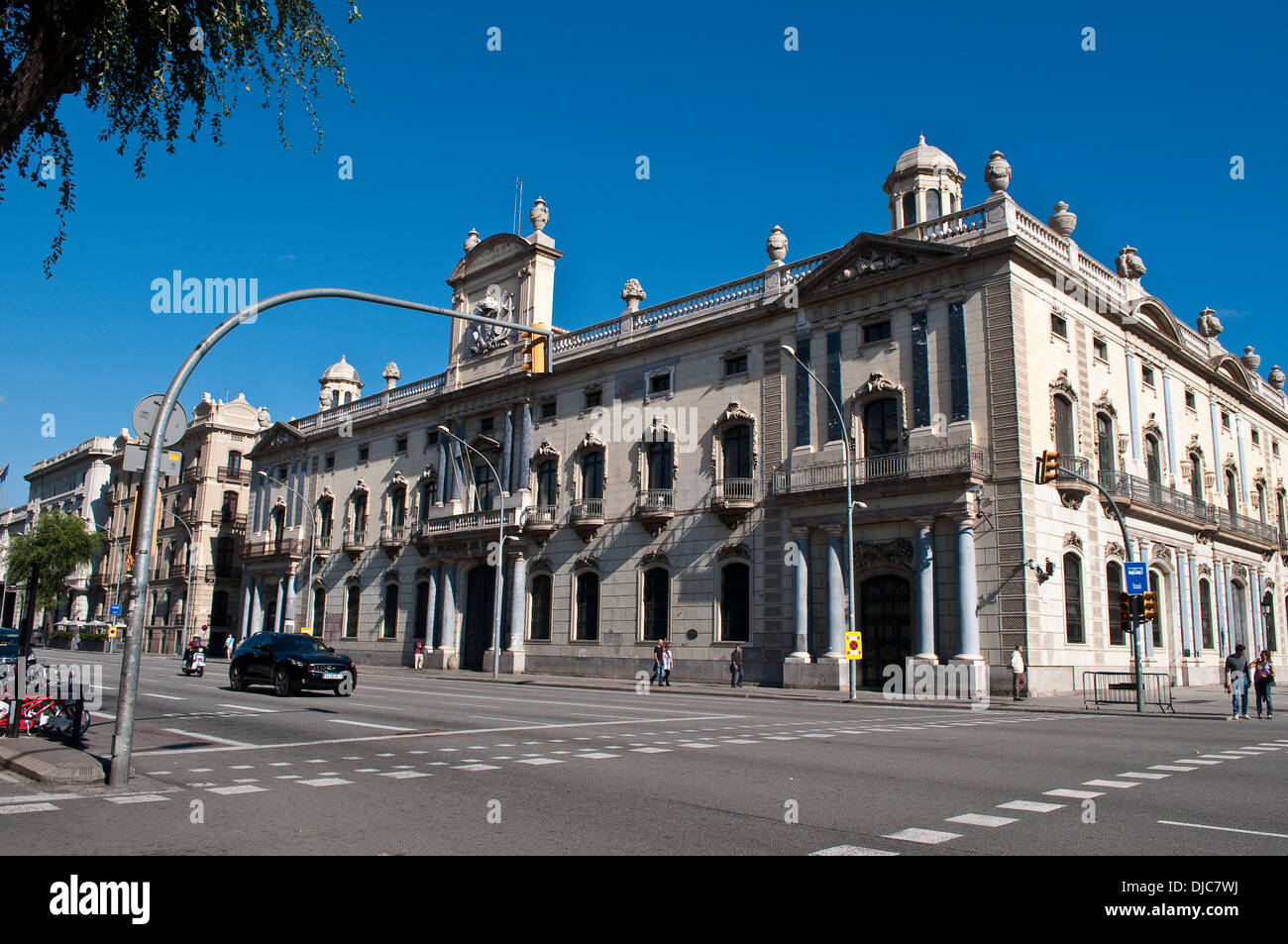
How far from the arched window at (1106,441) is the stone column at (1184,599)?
5.30m

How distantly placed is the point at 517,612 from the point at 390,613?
36.4 feet

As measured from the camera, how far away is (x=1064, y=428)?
30531 millimetres

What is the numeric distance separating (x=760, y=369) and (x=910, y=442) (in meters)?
7.12

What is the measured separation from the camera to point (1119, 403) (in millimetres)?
33844

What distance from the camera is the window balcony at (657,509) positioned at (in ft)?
120

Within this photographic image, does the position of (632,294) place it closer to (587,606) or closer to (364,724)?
(587,606)

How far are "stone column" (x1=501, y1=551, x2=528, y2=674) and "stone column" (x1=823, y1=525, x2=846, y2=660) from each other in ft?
52.0

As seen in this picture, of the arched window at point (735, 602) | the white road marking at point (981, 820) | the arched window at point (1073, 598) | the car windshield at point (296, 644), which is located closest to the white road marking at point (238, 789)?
the white road marking at point (981, 820)

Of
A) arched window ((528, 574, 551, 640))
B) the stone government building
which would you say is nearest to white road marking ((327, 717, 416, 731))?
the stone government building

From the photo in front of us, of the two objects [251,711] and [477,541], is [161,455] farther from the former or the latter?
[477,541]

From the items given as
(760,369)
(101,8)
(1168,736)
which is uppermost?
(760,369)

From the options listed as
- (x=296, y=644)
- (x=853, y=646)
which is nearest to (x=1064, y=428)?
(x=853, y=646)

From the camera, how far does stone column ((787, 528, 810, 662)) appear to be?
31.4 m
